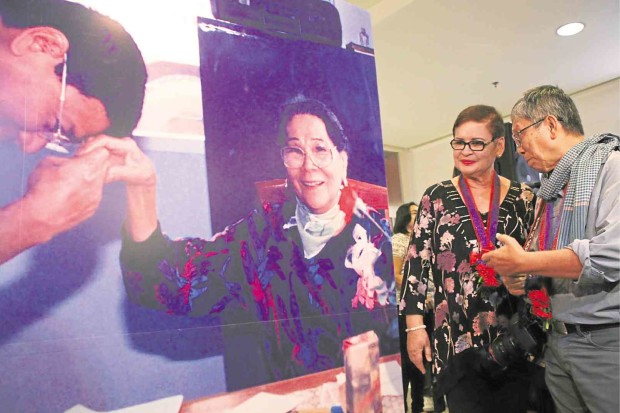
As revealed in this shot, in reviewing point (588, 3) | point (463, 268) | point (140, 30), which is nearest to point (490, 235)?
point (463, 268)

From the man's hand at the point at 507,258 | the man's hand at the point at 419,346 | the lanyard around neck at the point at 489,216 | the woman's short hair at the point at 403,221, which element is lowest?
the man's hand at the point at 419,346

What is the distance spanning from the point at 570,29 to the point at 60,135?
12.6 ft

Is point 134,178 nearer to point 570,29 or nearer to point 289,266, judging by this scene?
point 289,266

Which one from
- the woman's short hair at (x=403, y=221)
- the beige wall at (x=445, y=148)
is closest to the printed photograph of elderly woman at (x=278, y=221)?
the woman's short hair at (x=403, y=221)

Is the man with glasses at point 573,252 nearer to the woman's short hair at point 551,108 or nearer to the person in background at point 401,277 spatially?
the woman's short hair at point 551,108

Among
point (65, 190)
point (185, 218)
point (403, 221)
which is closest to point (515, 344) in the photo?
point (185, 218)

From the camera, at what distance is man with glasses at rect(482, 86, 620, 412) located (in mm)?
1121

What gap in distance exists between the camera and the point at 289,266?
1.22m

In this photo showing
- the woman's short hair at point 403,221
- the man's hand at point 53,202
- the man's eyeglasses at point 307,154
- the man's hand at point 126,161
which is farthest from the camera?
the woman's short hair at point 403,221

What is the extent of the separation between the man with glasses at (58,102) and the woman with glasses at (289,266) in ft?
0.25

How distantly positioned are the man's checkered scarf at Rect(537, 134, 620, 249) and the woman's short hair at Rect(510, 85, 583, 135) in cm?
9

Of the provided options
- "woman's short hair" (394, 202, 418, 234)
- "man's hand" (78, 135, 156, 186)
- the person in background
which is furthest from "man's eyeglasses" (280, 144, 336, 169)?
"woman's short hair" (394, 202, 418, 234)

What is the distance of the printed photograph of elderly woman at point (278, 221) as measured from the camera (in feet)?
3.39

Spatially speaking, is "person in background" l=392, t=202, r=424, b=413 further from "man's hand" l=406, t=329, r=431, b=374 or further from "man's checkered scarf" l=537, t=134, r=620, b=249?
"man's checkered scarf" l=537, t=134, r=620, b=249
